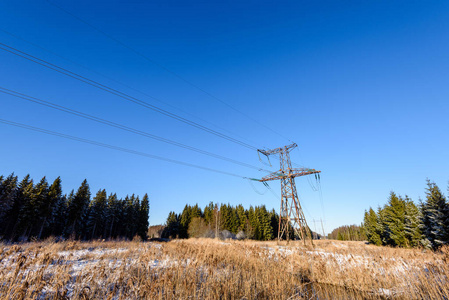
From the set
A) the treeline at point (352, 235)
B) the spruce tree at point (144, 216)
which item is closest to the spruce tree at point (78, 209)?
the spruce tree at point (144, 216)

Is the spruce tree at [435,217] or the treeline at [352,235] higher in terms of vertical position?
the spruce tree at [435,217]

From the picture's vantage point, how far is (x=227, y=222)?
63.2 meters

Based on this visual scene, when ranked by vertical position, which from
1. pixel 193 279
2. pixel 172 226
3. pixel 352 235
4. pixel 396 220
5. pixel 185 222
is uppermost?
pixel 396 220

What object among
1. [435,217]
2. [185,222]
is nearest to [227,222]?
[185,222]

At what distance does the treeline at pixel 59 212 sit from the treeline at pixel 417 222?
37.8 meters

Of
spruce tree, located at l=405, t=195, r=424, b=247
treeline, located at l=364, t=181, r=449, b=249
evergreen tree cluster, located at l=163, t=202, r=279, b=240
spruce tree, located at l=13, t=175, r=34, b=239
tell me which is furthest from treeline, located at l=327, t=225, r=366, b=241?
spruce tree, located at l=13, t=175, r=34, b=239

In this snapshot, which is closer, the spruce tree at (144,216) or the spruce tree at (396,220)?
the spruce tree at (396,220)

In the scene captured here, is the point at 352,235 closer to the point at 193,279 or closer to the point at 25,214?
the point at 193,279

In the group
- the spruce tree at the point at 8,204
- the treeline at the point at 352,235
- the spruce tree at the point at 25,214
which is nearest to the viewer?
the spruce tree at the point at 8,204

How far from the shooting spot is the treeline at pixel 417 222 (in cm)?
1673

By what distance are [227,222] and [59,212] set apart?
47.6 m

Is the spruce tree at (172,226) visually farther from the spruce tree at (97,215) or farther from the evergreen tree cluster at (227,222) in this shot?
the spruce tree at (97,215)

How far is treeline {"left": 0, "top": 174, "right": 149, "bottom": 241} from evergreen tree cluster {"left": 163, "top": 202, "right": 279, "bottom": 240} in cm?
1490

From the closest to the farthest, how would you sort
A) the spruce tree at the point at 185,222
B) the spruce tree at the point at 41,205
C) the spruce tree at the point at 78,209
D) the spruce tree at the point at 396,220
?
1. the spruce tree at the point at 396,220
2. the spruce tree at the point at 41,205
3. the spruce tree at the point at 78,209
4. the spruce tree at the point at 185,222
